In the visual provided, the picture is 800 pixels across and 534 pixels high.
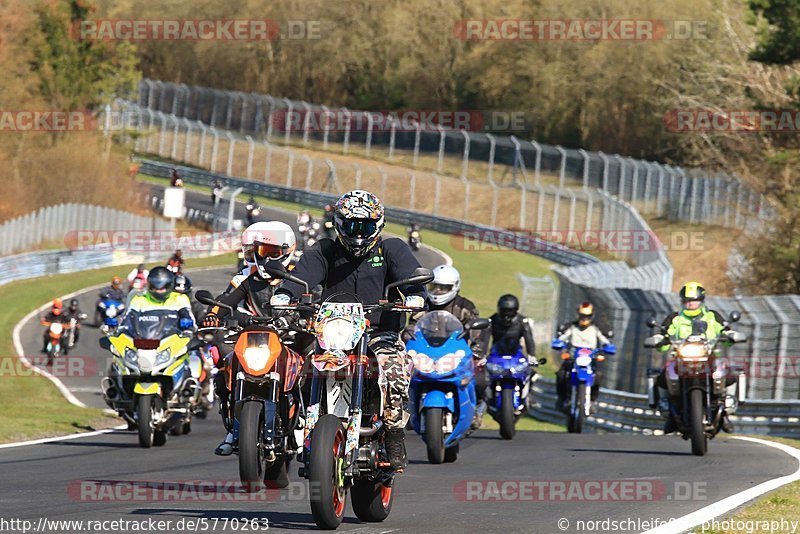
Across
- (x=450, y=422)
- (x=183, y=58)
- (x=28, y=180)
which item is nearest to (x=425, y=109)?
(x=183, y=58)

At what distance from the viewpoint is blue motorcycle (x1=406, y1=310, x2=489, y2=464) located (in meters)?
14.5

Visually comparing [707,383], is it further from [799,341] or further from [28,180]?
[28,180]

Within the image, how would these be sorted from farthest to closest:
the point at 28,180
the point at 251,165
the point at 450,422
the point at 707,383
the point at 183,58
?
the point at 183,58, the point at 251,165, the point at 28,180, the point at 707,383, the point at 450,422

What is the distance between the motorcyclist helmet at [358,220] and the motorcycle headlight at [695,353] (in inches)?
287

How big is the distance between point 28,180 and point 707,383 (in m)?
54.0

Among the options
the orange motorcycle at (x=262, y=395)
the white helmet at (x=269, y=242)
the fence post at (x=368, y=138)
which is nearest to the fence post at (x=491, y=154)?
the fence post at (x=368, y=138)

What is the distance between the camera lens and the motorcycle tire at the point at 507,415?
1830 cm

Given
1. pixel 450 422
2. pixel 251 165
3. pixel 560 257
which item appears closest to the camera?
pixel 450 422

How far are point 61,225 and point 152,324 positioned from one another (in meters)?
41.7

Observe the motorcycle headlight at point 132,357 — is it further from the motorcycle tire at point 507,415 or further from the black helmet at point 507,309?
the black helmet at point 507,309

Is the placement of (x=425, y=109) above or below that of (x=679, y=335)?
above

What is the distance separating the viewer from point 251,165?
7794 centimetres

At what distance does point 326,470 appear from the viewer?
8.37 meters

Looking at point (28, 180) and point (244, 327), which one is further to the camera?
point (28, 180)
